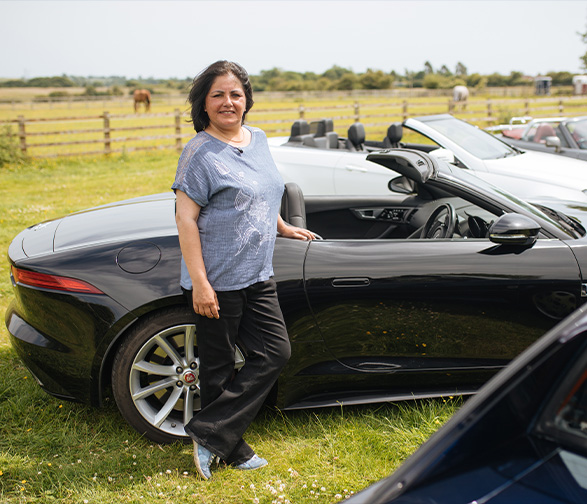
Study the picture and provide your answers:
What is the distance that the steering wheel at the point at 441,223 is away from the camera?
11.0ft

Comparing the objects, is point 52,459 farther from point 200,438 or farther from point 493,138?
point 493,138

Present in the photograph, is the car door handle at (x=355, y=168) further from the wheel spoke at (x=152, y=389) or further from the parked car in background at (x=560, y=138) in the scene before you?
the wheel spoke at (x=152, y=389)

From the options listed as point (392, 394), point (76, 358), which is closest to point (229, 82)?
point (76, 358)

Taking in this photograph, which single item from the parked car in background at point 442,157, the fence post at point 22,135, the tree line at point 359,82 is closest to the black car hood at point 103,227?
the parked car in background at point 442,157

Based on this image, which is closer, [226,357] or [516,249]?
[226,357]

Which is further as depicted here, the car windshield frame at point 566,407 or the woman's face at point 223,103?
the woman's face at point 223,103

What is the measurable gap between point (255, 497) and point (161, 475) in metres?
0.49

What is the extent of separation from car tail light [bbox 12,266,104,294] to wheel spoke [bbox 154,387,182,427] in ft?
2.03

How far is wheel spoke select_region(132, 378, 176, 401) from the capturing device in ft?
9.59

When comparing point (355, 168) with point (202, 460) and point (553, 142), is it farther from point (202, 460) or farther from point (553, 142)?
point (202, 460)

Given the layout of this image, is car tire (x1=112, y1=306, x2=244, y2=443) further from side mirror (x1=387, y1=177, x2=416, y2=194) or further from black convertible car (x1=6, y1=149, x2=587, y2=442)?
side mirror (x1=387, y1=177, x2=416, y2=194)

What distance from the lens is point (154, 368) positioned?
292 centimetres

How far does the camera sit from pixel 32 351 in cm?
303

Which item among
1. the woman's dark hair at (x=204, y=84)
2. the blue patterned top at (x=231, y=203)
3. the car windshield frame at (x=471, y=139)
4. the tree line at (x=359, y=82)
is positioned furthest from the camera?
the tree line at (x=359, y=82)
